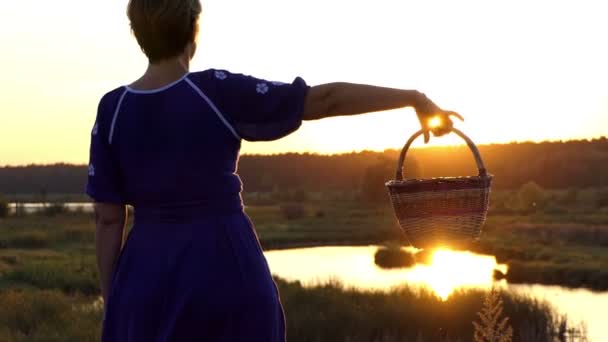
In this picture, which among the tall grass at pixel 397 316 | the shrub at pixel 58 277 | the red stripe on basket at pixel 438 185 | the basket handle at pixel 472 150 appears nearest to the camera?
the basket handle at pixel 472 150

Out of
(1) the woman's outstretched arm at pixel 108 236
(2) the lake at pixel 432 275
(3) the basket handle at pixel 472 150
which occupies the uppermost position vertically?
(3) the basket handle at pixel 472 150

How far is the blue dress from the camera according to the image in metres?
2.02

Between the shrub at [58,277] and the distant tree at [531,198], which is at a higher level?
the distant tree at [531,198]

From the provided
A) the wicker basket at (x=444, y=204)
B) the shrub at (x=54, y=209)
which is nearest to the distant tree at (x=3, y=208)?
the shrub at (x=54, y=209)

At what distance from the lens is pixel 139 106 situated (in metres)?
2.08

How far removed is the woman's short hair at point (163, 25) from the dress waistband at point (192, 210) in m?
0.36

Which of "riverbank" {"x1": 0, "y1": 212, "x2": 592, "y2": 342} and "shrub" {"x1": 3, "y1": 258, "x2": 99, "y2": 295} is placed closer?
"riverbank" {"x1": 0, "y1": 212, "x2": 592, "y2": 342}

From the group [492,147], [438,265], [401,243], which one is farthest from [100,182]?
[492,147]

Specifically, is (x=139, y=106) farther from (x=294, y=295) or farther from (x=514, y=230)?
(x=514, y=230)

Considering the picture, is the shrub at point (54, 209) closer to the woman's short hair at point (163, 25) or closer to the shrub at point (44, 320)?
the shrub at point (44, 320)

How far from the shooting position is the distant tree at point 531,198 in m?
46.3

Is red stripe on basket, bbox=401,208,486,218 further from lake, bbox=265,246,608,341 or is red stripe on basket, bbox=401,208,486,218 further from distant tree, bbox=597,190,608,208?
distant tree, bbox=597,190,608,208

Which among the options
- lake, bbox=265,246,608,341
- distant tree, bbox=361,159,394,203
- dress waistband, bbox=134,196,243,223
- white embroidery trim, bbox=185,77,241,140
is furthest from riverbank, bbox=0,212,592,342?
distant tree, bbox=361,159,394,203

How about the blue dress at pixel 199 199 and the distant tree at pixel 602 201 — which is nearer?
the blue dress at pixel 199 199
